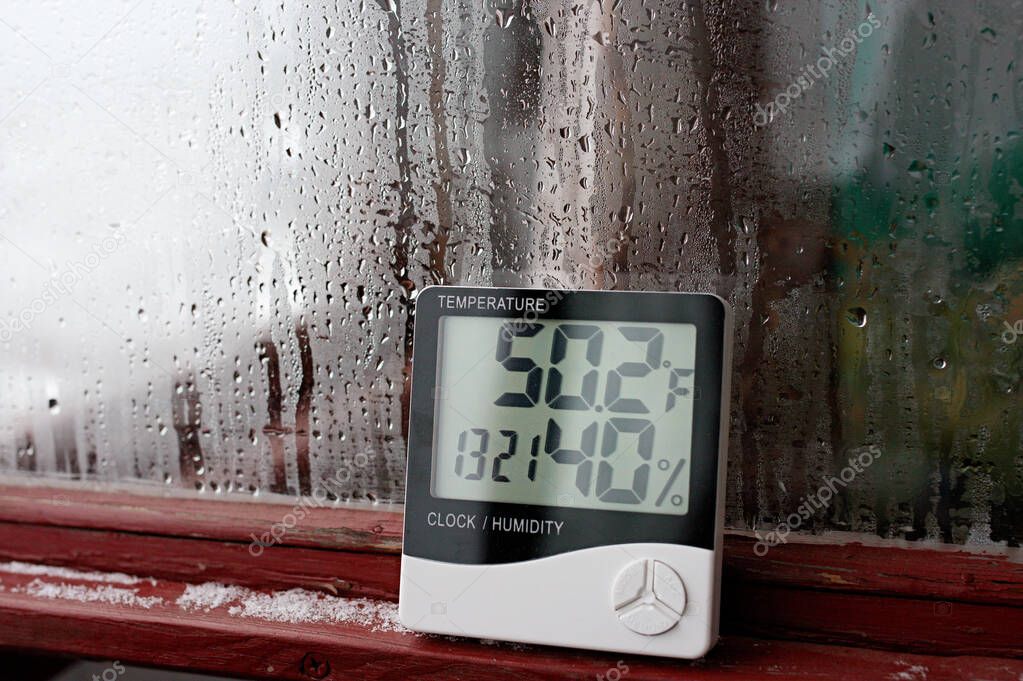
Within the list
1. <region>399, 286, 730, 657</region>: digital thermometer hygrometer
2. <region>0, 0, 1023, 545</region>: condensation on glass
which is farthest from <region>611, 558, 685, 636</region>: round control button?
<region>0, 0, 1023, 545</region>: condensation on glass

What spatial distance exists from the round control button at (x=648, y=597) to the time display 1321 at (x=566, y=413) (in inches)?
1.6

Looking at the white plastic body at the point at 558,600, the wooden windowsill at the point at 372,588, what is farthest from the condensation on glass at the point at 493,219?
the white plastic body at the point at 558,600

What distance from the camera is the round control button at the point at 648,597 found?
22.3 inches

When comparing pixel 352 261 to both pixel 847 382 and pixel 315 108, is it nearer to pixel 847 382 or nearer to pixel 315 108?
pixel 315 108

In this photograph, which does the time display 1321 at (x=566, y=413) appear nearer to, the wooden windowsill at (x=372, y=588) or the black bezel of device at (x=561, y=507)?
the black bezel of device at (x=561, y=507)

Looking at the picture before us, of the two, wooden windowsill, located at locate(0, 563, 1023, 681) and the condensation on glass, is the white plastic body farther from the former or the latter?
the condensation on glass

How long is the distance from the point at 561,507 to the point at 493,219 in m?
0.27

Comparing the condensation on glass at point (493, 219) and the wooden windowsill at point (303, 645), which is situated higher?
the condensation on glass at point (493, 219)

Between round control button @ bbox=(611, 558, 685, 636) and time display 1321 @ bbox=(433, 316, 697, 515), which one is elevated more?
time display 1321 @ bbox=(433, 316, 697, 515)

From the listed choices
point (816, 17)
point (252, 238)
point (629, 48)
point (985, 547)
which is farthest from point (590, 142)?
point (985, 547)

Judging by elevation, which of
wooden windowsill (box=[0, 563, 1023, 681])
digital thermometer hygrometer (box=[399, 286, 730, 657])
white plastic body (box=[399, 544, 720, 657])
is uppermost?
digital thermometer hygrometer (box=[399, 286, 730, 657])

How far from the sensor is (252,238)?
0.80 meters

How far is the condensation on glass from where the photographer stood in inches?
25.6

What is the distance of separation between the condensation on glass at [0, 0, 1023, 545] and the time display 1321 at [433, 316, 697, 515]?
0.33ft
